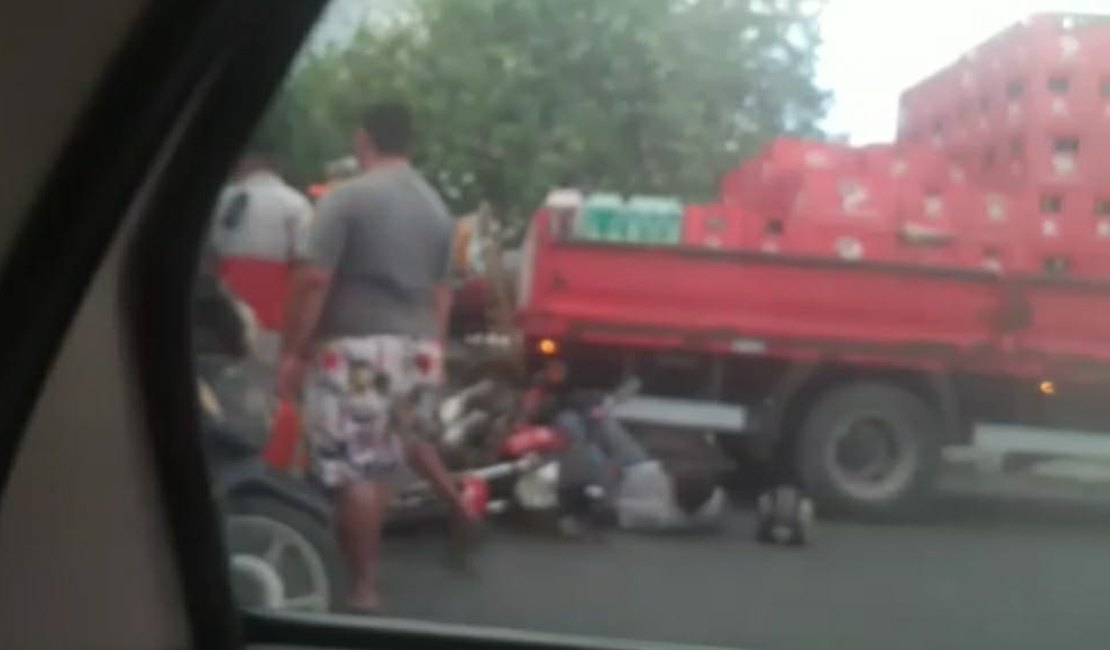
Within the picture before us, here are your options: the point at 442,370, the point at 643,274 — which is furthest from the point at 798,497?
the point at 442,370

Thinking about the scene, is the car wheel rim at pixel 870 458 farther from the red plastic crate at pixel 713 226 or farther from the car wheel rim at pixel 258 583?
the car wheel rim at pixel 258 583

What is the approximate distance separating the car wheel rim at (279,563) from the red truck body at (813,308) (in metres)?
0.46

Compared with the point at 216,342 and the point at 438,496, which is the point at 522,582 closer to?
the point at 438,496

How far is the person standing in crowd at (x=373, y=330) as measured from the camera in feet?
7.42

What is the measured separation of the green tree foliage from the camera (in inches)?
83.7

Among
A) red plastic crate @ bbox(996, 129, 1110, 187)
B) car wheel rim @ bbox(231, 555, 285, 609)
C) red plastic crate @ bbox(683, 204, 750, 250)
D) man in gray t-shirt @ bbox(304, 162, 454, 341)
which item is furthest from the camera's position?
car wheel rim @ bbox(231, 555, 285, 609)

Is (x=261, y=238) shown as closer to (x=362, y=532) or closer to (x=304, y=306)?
(x=304, y=306)

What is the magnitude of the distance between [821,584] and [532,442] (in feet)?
1.44

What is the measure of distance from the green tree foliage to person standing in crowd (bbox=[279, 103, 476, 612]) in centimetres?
5

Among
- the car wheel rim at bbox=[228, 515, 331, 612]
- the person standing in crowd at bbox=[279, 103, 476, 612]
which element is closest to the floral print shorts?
the person standing in crowd at bbox=[279, 103, 476, 612]

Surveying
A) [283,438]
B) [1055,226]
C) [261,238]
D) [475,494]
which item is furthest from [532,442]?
[1055,226]

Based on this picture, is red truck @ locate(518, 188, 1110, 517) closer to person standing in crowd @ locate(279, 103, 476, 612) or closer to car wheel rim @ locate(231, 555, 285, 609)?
person standing in crowd @ locate(279, 103, 476, 612)

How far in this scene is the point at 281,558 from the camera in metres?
2.37

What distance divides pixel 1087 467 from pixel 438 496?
868 mm
